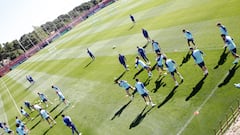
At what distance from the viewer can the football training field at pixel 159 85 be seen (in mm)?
14289

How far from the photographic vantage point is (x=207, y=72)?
16.5m

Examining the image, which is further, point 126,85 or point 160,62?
point 160,62

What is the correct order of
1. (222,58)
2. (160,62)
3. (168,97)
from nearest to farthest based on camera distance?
1. (168,97)
2. (222,58)
3. (160,62)

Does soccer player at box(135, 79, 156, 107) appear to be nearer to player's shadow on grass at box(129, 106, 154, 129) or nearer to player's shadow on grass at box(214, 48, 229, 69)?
player's shadow on grass at box(129, 106, 154, 129)

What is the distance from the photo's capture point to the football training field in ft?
46.9

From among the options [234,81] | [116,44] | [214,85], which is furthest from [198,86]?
[116,44]

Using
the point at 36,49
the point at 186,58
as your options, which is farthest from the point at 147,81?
the point at 36,49

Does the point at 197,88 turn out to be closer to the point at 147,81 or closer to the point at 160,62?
the point at 160,62

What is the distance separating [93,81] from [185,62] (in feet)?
34.7

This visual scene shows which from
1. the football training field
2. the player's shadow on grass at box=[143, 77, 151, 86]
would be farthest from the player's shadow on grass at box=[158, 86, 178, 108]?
the player's shadow on grass at box=[143, 77, 151, 86]

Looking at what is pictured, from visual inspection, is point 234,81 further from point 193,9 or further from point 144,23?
point 144,23

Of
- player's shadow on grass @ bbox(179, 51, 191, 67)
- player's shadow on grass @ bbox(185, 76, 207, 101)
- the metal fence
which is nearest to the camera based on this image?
player's shadow on grass @ bbox(185, 76, 207, 101)

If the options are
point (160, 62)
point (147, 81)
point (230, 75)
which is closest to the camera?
point (230, 75)

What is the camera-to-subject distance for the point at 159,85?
18984mm
